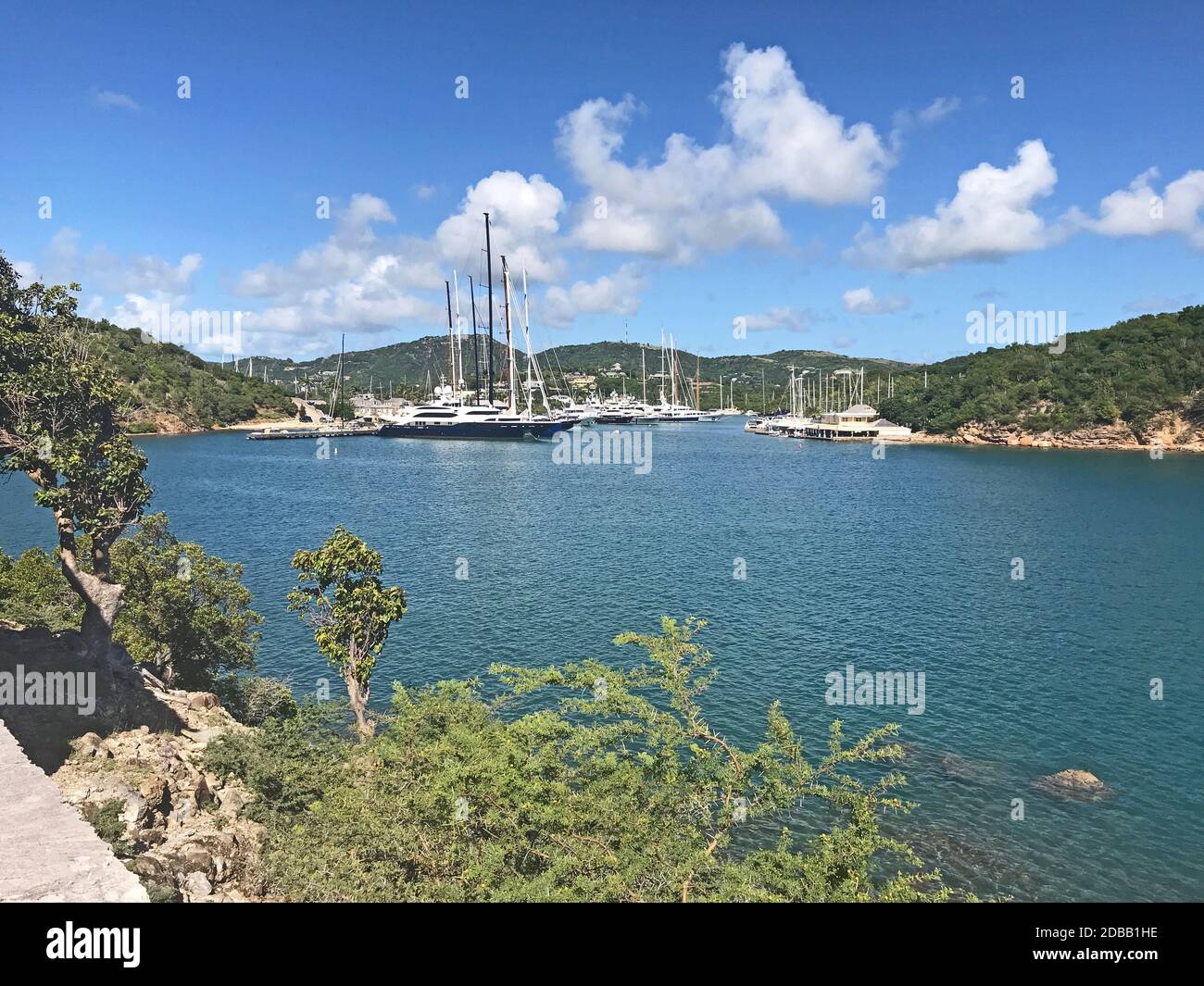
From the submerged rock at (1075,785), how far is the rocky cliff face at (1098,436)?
451 ft

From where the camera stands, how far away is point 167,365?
7721 inches

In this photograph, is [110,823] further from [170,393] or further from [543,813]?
[170,393]

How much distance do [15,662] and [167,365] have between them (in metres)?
198

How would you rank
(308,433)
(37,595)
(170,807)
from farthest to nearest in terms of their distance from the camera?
(308,433), (37,595), (170,807)

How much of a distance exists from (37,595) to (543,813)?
27816 millimetres

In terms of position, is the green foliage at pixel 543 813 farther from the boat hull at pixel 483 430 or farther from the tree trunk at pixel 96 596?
the boat hull at pixel 483 430

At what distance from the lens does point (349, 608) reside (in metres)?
26.4

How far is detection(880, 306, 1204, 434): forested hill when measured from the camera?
137375 millimetres

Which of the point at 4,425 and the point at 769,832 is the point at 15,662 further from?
the point at 769,832

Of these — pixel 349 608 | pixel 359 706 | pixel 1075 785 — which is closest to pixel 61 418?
pixel 349 608

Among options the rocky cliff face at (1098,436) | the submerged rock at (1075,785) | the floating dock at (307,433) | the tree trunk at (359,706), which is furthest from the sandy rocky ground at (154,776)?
the rocky cliff face at (1098,436)

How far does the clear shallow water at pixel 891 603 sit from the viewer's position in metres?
24.7

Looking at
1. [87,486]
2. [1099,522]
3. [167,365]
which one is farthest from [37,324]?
[167,365]
